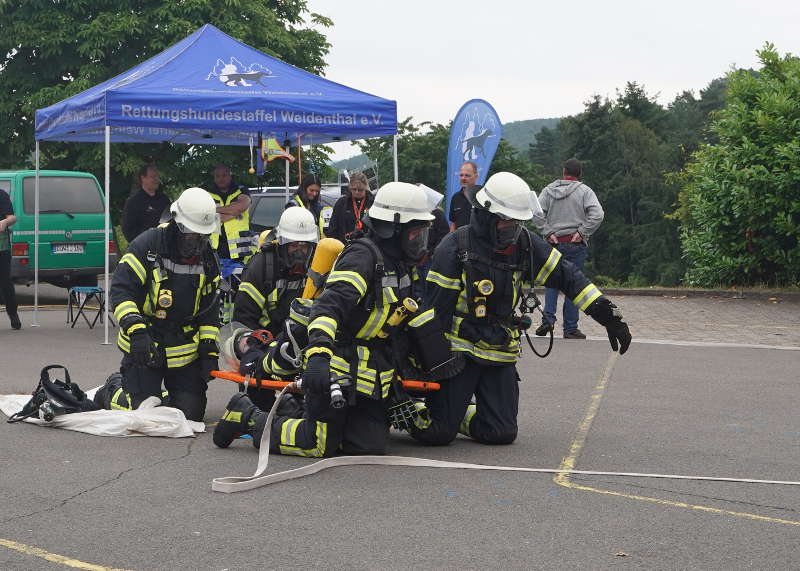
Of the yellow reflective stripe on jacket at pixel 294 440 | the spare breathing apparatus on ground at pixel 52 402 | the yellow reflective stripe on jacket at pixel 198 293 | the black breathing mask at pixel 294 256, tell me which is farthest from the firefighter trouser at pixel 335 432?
the spare breathing apparatus on ground at pixel 52 402

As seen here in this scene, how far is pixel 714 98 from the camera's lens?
105 metres

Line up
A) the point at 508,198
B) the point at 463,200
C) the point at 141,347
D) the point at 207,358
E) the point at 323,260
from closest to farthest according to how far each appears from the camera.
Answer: the point at 508,198, the point at 323,260, the point at 141,347, the point at 207,358, the point at 463,200

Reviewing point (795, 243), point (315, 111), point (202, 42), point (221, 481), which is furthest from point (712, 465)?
point (795, 243)

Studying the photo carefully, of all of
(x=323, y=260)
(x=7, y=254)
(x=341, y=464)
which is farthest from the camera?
(x=7, y=254)

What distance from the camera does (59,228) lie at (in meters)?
17.6

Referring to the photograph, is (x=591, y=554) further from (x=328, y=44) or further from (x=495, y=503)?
(x=328, y=44)

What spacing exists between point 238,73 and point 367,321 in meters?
7.24

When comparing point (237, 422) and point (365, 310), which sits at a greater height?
point (365, 310)

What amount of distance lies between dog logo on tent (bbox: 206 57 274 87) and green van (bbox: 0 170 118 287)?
4.49m

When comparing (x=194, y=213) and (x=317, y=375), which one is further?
(x=194, y=213)

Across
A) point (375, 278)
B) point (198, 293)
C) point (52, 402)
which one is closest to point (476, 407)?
point (375, 278)

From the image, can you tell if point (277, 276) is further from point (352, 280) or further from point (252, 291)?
point (352, 280)

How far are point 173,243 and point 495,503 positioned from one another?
10.5 feet

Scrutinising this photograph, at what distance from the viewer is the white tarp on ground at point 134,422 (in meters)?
7.71
